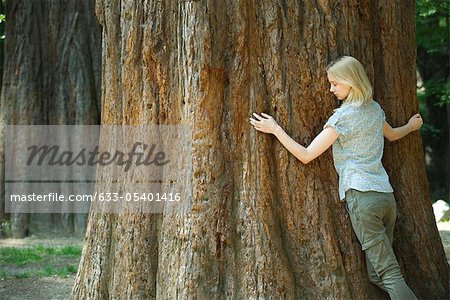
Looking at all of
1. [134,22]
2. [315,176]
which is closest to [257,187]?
[315,176]

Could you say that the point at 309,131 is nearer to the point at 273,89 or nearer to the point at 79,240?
the point at 273,89

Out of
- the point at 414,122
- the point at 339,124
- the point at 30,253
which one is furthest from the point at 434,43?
the point at 339,124

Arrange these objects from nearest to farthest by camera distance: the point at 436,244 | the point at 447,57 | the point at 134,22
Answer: the point at 134,22
the point at 436,244
the point at 447,57

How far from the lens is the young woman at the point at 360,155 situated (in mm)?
5293

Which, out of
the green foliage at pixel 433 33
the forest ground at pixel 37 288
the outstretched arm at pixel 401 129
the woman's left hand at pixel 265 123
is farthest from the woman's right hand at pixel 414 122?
the green foliage at pixel 433 33

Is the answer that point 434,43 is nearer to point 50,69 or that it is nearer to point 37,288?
point 50,69

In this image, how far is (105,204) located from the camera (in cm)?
602

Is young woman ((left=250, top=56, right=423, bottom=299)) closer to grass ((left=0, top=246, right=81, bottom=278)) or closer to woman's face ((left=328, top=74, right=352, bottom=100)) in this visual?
woman's face ((left=328, top=74, right=352, bottom=100))

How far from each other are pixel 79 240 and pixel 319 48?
6.91 m

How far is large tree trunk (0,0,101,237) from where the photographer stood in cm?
1172

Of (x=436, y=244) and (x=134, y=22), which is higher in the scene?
(x=134, y=22)

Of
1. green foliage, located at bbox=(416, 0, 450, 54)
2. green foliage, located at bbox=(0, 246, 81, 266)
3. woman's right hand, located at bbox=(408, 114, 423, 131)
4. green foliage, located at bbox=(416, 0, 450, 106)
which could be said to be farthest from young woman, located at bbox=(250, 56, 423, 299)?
green foliage, located at bbox=(416, 0, 450, 54)

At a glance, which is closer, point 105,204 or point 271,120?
point 271,120

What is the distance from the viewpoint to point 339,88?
5.35m
